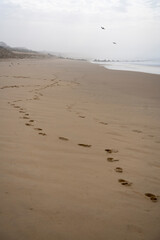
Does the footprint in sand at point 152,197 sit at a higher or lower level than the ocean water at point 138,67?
lower

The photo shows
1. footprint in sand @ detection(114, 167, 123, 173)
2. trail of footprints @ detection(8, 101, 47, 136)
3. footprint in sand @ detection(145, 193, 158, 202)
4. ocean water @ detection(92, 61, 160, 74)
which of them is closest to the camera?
footprint in sand @ detection(145, 193, 158, 202)

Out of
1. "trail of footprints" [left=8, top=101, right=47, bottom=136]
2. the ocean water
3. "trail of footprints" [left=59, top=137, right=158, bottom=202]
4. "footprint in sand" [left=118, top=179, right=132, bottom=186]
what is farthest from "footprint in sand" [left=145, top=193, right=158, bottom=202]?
the ocean water

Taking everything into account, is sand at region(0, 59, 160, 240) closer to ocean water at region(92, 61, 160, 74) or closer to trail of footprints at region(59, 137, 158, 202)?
trail of footprints at region(59, 137, 158, 202)

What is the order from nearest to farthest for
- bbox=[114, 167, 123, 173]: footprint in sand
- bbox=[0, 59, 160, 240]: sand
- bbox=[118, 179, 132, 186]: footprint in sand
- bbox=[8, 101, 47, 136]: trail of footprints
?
1. bbox=[0, 59, 160, 240]: sand
2. bbox=[118, 179, 132, 186]: footprint in sand
3. bbox=[114, 167, 123, 173]: footprint in sand
4. bbox=[8, 101, 47, 136]: trail of footprints

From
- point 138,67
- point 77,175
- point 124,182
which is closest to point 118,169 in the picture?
point 124,182

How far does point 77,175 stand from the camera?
2146 millimetres

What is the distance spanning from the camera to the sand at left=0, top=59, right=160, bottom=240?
1535 mm

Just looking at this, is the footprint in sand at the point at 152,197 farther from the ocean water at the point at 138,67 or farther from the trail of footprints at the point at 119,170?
the ocean water at the point at 138,67

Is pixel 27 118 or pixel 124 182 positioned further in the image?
pixel 27 118

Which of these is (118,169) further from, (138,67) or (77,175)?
(138,67)

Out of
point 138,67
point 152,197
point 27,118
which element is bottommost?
point 152,197

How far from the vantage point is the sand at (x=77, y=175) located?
154 centimetres

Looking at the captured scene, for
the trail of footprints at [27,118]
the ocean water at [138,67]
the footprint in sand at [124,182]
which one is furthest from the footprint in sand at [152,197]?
the ocean water at [138,67]

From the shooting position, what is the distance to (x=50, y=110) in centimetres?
424
